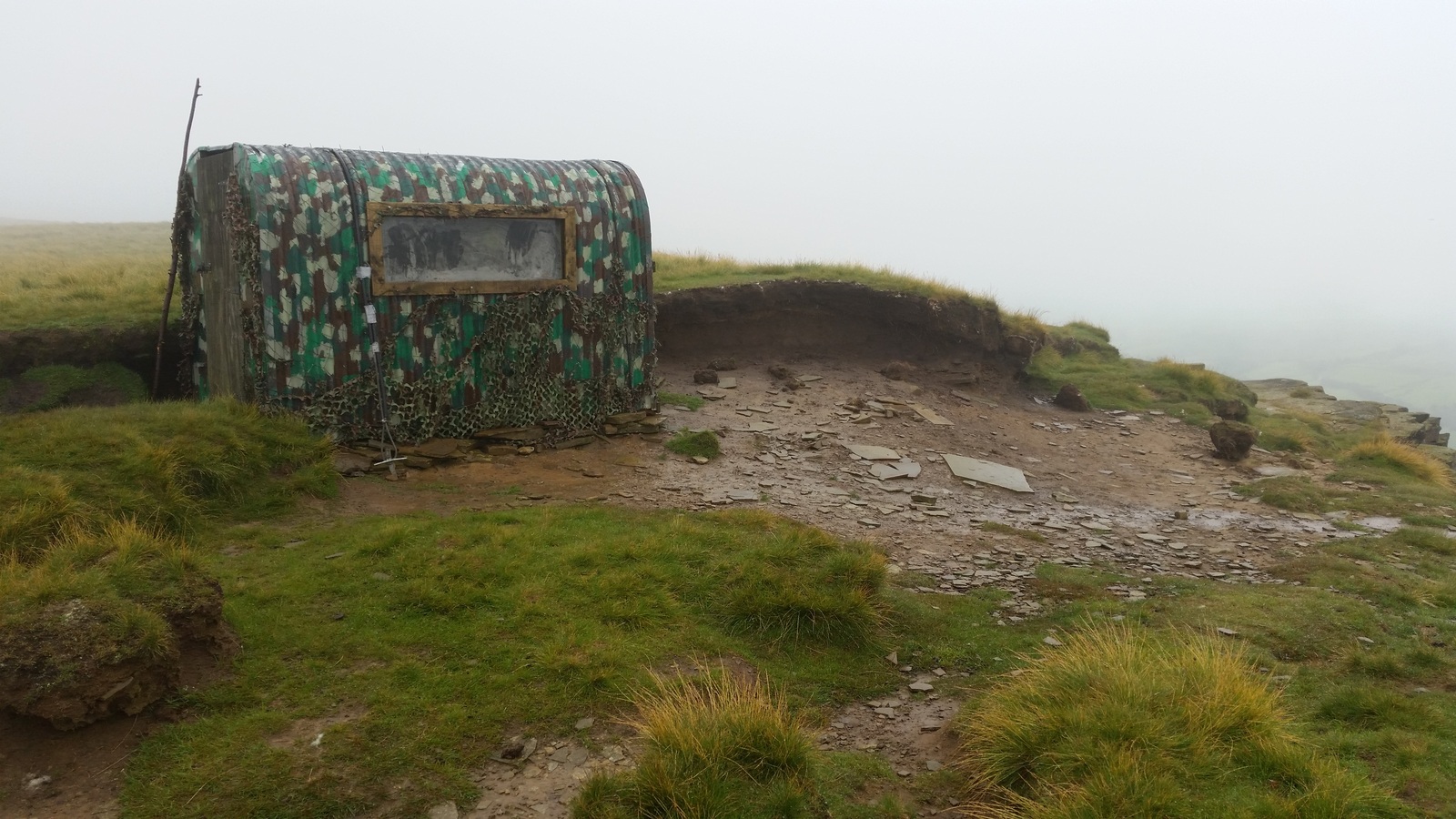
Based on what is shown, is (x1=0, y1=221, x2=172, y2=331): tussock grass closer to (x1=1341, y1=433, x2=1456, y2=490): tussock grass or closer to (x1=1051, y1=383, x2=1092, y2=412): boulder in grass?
(x1=1051, y1=383, x2=1092, y2=412): boulder in grass

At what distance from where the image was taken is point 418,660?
5.44 m

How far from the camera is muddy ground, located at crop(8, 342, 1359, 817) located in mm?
4508

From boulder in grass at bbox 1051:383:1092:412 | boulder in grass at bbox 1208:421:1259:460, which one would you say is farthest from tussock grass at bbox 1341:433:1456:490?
boulder in grass at bbox 1051:383:1092:412

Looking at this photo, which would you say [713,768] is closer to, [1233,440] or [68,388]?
[68,388]

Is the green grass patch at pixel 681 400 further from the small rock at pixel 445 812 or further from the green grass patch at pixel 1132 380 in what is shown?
the small rock at pixel 445 812

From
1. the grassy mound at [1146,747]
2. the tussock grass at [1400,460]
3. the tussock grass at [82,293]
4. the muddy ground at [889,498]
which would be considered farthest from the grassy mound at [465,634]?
the tussock grass at [1400,460]

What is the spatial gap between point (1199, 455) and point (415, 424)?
1072cm

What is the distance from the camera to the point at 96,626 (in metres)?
4.51

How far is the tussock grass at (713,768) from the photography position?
413 cm

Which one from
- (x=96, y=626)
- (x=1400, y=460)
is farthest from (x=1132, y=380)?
(x=96, y=626)

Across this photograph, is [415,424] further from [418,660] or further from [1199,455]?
[1199,455]

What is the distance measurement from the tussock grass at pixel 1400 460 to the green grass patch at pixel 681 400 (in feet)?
31.4

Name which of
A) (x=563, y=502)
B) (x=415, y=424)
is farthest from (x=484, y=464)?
(x=563, y=502)

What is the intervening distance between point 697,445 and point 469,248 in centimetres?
339
